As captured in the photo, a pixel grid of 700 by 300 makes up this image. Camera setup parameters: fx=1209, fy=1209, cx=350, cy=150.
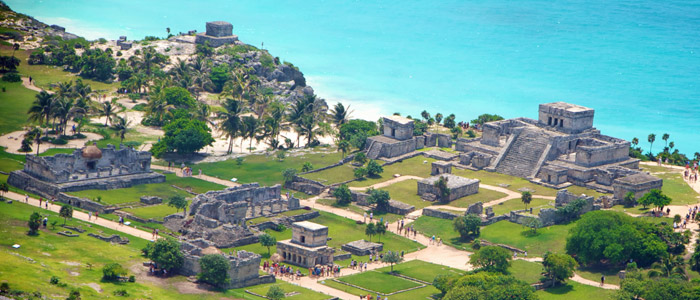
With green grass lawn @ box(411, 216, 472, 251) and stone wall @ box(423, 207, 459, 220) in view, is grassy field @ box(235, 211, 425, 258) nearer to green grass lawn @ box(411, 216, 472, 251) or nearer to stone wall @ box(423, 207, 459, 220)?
green grass lawn @ box(411, 216, 472, 251)

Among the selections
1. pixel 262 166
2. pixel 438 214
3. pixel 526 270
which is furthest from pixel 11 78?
pixel 526 270

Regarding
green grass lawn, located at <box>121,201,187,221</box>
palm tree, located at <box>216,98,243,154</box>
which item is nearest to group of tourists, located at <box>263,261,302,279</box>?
green grass lawn, located at <box>121,201,187,221</box>

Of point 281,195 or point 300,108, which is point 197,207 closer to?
point 281,195

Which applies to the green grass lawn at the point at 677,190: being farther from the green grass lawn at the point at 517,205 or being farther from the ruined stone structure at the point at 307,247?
the ruined stone structure at the point at 307,247

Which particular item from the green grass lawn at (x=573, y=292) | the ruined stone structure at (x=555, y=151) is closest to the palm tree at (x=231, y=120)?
the ruined stone structure at (x=555, y=151)

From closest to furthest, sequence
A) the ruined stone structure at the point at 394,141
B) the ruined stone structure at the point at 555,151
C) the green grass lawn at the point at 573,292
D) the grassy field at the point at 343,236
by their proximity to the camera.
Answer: the green grass lawn at the point at 573,292, the grassy field at the point at 343,236, the ruined stone structure at the point at 555,151, the ruined stone structure at the point at 394,141

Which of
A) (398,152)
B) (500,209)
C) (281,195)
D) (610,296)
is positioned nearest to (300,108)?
(398,152)
